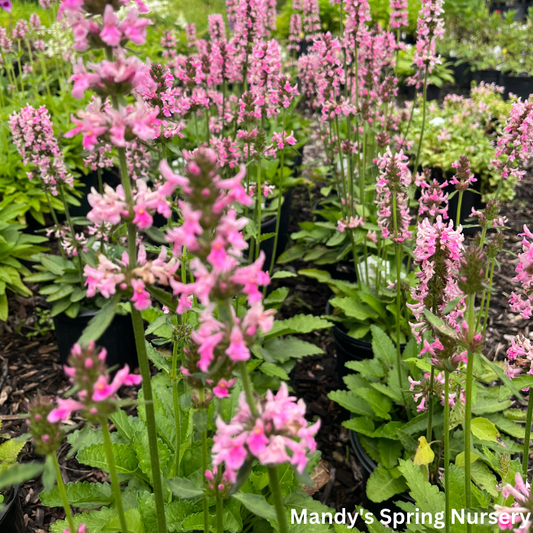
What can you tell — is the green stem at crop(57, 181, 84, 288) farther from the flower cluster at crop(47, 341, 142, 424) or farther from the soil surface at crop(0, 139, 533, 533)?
the flower cluster at crop(47, 341, 142, 424)

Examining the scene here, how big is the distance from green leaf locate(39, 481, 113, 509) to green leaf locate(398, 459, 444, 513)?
1349 mm

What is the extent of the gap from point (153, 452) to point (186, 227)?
933mm

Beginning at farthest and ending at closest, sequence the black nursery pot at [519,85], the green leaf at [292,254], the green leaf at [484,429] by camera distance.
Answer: the black nursery pot at [519,85] < the green leaf at [292,254] < the green leaf at [484,429]

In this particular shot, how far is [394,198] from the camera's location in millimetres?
2879

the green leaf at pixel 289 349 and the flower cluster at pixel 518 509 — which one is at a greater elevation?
the flower cluster at pixel 518 509

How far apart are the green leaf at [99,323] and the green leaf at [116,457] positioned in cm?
129

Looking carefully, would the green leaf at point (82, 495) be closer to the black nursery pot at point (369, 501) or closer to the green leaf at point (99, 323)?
the green leaf at point (99, 323)

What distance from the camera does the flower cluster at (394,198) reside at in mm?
2811

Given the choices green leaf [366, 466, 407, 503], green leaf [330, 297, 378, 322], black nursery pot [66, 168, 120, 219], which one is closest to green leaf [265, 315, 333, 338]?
green leaf [330, 297, 378, 322]

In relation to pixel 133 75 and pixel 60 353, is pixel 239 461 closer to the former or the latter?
pixel 133 75

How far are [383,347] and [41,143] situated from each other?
273cm

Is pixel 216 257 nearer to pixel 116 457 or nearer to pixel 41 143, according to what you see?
pixel 116 457

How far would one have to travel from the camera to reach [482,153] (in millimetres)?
Result: 6359

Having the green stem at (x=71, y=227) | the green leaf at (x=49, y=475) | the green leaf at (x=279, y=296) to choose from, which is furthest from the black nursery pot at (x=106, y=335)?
the green leaf at (x=49, y=475)
